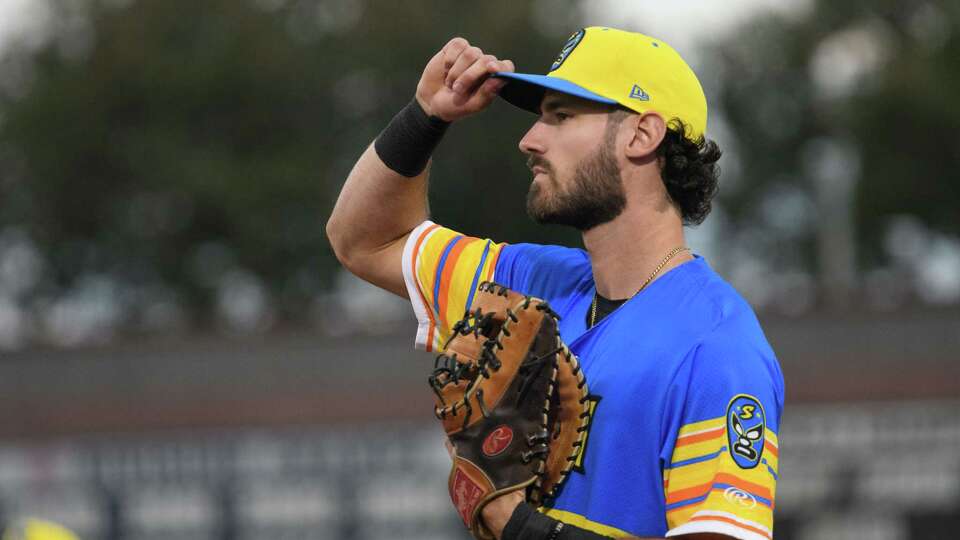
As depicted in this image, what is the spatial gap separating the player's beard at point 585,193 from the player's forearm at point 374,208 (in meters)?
0.42

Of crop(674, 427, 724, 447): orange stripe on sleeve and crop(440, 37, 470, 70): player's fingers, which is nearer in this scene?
crop(674, 427, 724, 447): orange stripe on sleeve

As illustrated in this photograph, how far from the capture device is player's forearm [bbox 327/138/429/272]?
11.4ft

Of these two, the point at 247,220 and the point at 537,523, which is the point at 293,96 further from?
the point at 537,523

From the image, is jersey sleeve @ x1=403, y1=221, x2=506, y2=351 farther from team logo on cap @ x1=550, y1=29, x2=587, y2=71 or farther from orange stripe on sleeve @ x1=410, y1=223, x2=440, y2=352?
team logo on cap @ x1=550, y1=29, x2=587, y2=71

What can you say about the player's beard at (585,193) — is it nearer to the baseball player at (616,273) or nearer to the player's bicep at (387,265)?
the baseball player at (616,273)

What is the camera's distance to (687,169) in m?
3.27

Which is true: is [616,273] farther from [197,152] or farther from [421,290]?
[197,152]

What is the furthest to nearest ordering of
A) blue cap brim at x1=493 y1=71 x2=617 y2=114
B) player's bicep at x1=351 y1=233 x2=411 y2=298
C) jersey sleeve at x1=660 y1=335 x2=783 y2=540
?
player's bicep at x1=351 y1=233 x2=411 y2=298, blue cap brim at x1=493 y1=71 x2=617 y2=114, jersey sleeve at x1=660 y1=335 x2=783 y2=540


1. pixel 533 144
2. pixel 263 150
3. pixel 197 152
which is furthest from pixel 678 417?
pixel 263 150

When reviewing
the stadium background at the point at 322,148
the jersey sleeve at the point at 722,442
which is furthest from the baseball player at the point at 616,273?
the stadium background at the point at 322,148

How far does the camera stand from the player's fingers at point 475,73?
326 cm

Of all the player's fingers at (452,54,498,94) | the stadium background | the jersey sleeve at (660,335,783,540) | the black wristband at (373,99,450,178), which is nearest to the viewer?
the jersey sleeve at (660,335,783,540)

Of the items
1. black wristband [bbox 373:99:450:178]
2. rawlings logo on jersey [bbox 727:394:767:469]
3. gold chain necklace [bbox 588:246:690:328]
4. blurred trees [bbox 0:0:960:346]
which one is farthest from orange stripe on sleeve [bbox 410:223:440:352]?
blurred trees [bbox 0:0:960:346]

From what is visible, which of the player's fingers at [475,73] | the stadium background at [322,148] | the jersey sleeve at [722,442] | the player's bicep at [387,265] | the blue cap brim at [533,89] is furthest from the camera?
the stadium background at [322,148]
